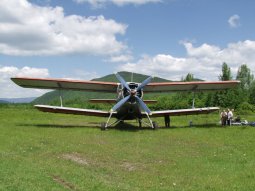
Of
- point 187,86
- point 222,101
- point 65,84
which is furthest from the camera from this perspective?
point 222,101

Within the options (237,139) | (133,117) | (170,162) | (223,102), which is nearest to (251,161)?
(170,162)

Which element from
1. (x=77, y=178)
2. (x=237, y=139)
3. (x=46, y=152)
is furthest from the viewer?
(x=237, y=139)

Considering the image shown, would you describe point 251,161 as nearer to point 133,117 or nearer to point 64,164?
point 64,164

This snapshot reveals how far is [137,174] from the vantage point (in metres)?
9.66

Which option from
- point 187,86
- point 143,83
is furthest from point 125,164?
point 187,86

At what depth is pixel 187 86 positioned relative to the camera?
25844mm

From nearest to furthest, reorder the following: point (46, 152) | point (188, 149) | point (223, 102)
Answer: point (46, 152), point (188, 149), point (223, 102)

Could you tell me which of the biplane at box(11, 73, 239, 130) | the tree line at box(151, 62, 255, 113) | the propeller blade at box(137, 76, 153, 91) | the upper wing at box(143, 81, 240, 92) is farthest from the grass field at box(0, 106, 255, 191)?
the tree line at box(151, 62, 255, 113)

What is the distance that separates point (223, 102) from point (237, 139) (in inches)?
2008

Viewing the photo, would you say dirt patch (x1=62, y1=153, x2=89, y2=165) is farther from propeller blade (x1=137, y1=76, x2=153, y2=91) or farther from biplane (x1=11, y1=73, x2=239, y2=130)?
propeller blade (x1=137, y1=76, x2=153, y2=91)

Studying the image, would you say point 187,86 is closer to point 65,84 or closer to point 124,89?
point 124,89

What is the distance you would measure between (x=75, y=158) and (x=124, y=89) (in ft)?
37.1

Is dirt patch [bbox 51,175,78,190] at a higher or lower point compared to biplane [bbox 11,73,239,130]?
lower

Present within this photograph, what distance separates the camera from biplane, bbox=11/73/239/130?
2262 centimetres
